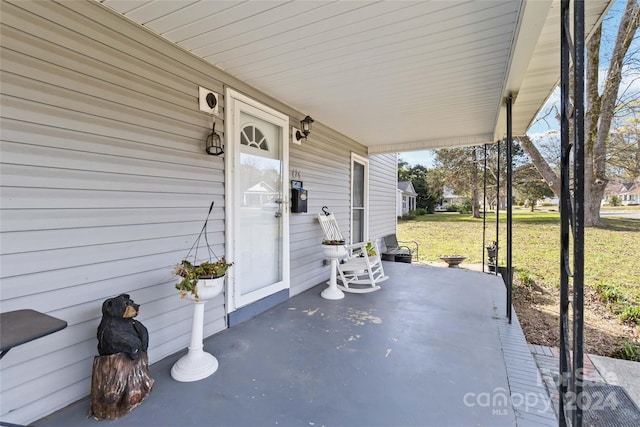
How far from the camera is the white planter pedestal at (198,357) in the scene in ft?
6.67

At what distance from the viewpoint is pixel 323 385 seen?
196cm

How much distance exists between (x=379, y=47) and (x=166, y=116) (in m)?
1.73

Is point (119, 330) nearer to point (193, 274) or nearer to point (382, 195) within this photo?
point (193, 274)

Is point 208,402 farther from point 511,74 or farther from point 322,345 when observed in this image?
point 511,74

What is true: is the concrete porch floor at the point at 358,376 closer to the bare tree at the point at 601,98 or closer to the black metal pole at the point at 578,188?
the black metal pole at the point at 578,188

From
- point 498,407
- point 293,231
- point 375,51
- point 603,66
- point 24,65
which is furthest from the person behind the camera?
point 603,66

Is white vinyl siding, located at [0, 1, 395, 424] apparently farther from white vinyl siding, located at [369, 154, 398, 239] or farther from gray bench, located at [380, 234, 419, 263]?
gray bench, located at [380, 234, 419, 263]

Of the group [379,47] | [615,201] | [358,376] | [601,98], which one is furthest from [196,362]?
[615,201]

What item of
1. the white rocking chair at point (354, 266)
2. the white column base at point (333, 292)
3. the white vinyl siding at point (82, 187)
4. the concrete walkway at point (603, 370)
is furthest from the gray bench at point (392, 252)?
the white vinyl siding at point (82, 187)

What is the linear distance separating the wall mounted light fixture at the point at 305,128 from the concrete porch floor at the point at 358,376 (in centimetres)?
220

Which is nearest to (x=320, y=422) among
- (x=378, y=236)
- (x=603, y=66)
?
(x=378, y=236)

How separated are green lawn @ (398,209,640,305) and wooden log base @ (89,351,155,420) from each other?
7517 mm

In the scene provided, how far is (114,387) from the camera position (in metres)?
1.67

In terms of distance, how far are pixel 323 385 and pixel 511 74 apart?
9.13 ft
